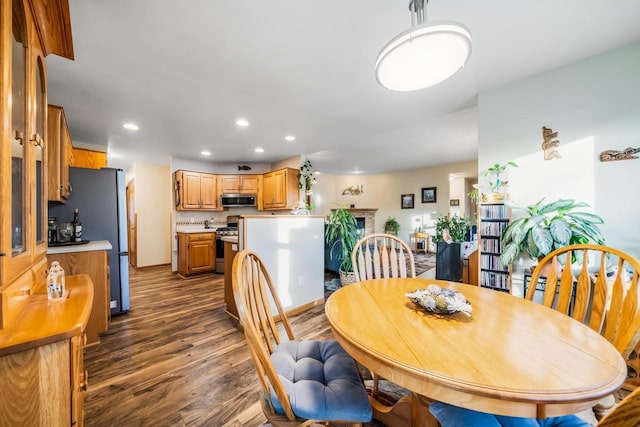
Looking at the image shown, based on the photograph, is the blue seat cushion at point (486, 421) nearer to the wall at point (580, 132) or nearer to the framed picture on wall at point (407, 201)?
the wall at point (580, 132)

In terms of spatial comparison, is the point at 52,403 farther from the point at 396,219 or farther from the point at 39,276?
the point at 396,219

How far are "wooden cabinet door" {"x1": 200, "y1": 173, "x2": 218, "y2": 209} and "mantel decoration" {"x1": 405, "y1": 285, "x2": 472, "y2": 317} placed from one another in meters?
4.95

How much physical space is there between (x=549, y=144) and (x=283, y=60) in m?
2.41

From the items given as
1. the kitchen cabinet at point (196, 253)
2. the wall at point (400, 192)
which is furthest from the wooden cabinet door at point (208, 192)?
the wall at point (400, 192)

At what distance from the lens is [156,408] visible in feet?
4.74

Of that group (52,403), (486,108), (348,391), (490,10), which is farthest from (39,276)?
(486,108)

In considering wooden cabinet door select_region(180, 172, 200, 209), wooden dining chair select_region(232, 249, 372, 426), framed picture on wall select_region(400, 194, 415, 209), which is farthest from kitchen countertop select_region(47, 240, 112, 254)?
framed picture on wall select_region(400, 194, 415, 209)

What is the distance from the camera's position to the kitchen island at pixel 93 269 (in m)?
2.11

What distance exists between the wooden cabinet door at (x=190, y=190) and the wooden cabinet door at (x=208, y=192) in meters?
0.08

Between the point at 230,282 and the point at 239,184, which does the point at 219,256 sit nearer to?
the point at 239,184

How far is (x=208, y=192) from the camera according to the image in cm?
510

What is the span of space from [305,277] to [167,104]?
2.54 metres

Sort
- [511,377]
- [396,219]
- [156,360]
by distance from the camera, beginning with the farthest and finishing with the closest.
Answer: [396,219], [156,360], [511,377]

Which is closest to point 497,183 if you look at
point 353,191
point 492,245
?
point 492,245
